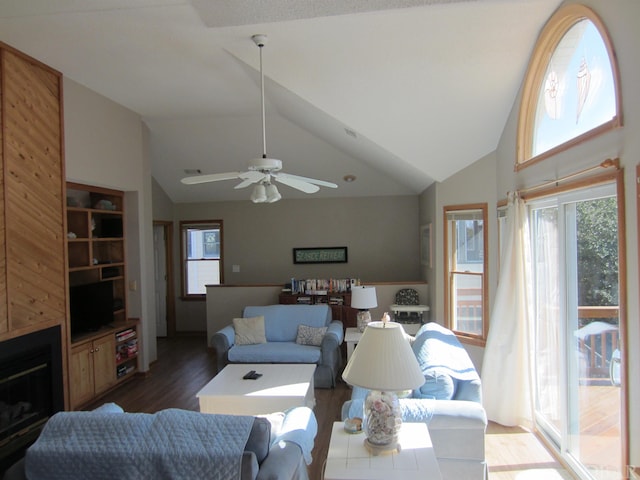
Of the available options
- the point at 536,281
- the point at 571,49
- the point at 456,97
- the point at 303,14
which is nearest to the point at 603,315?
the point at 536,281

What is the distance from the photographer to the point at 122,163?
5227 millimetres

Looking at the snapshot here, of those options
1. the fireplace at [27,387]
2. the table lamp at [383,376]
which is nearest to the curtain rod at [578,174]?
the table lamp at [383,376]

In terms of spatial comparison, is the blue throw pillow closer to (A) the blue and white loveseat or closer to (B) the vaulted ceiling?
(A) the blue and white loveseat

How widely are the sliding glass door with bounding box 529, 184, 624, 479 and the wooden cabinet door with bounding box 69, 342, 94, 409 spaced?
175 inches

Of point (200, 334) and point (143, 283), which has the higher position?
point (143, 283)

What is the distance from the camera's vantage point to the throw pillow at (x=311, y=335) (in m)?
5.43

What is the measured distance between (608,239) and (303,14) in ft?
8.03

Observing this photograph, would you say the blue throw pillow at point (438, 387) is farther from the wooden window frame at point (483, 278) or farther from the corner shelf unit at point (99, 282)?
the corner shelf unit at point (99, 282)

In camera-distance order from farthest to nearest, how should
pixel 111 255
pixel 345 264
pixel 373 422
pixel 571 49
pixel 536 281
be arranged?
1. pixel 345 264
2. pixel 111 255
3. pixel 536 281
4. pixel 571 49
5. pixel 373 422

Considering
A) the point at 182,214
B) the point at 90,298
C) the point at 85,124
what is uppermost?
the point at 85,124

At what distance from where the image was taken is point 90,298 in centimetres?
477

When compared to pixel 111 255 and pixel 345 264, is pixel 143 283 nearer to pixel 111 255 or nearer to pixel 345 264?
pixel 111 255

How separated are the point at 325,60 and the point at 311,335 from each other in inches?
128

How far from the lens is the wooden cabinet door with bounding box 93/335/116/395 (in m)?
4.70
